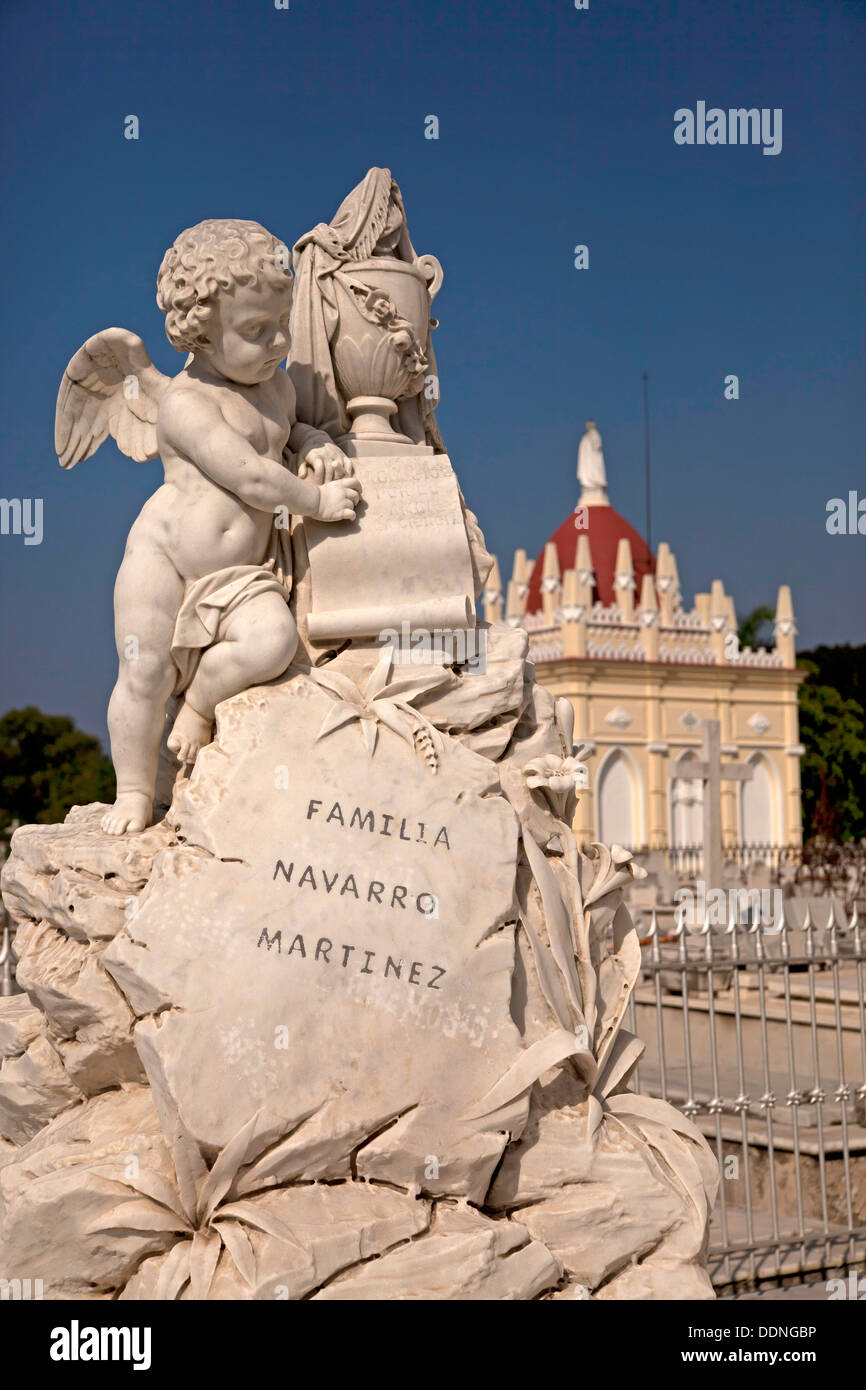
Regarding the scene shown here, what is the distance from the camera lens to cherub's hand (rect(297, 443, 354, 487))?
11.9ft

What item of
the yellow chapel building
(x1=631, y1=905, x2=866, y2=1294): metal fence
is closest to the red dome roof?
the yellow chapel building

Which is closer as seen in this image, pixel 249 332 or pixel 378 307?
pixel 249 332

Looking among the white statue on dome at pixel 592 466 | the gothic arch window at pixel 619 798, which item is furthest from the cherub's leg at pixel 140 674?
the white statue on dome at pixel 592 466

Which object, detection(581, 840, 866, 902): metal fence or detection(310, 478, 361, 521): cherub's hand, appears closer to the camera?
detection(310, 478, 361, 521): cherub's hand

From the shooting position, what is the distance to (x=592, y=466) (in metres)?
32.0

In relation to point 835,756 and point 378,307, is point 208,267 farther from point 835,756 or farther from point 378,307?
point 835,756

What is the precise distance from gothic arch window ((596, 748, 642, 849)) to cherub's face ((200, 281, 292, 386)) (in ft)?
78.5

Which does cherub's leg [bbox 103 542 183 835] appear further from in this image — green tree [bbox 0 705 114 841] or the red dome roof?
green tree [bbox 0 705 114 841]

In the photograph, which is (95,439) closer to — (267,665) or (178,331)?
(178,331)

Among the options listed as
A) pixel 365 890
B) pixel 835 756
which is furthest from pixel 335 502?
pixel 835 756

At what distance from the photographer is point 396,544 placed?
3.62m

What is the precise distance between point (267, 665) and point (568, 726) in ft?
3.05

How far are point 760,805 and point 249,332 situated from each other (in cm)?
2689
